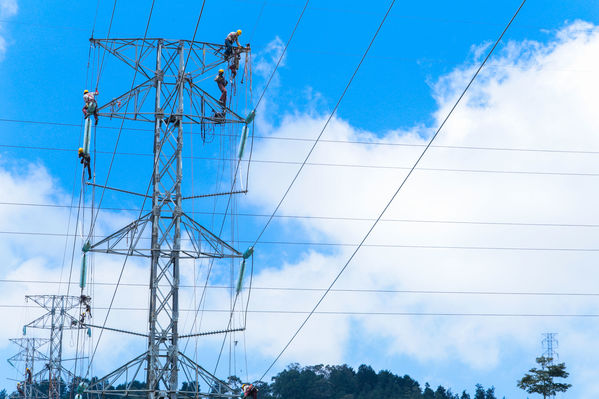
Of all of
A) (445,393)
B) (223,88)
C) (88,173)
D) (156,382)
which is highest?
(445,393)

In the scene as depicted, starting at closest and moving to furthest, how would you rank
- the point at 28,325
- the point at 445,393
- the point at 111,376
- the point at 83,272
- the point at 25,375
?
the point at 111,376 < the point at 83,272 < the point at 28,325 < the point at 25,375 < the point at 445,393

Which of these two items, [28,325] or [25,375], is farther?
[25,375]

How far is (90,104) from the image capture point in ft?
87.2

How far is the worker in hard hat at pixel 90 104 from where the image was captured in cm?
2658

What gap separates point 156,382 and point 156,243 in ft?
11.3

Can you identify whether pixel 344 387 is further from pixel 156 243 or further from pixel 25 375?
pixel 156 243

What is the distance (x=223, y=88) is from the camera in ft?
89.9

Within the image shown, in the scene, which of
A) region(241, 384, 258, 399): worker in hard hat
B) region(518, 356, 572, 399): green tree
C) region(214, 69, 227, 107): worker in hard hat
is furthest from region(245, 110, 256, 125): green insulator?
region(518, 356, 572, 399): green tree

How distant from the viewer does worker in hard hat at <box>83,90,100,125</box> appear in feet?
87.2

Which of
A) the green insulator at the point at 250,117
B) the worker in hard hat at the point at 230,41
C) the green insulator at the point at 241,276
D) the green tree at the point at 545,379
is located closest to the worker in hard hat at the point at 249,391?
the green insulator at the point at 241,276

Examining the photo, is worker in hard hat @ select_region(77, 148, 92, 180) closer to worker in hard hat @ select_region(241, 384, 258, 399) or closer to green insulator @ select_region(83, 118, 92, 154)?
green insulator @ select_region(83, 118, 92, 154)

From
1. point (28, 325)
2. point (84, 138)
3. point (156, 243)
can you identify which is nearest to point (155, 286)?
point (156, 243)

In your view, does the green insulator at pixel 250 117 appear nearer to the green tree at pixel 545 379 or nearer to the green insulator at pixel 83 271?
the green insulator at pixel 83 271

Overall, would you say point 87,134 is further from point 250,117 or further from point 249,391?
point 249,391
